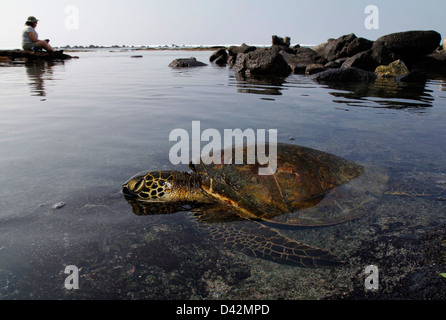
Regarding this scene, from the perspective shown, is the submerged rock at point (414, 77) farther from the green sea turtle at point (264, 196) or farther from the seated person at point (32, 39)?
the seated person at point (32, 39)

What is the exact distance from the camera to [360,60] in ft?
64.6

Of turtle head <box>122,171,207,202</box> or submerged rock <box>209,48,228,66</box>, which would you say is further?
submerged rock <box>209,48,228,66</box>

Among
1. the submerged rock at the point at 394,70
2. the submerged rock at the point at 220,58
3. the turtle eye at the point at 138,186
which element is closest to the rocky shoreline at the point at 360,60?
the submerged rock at the point at 394,70

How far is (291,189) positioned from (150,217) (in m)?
1.73

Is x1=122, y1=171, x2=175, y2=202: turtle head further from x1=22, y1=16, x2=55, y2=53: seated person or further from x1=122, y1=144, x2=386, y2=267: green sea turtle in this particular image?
x1=22, y1=16, x2=55, y2=53: seated person

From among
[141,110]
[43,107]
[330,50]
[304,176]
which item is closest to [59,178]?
[304,176]

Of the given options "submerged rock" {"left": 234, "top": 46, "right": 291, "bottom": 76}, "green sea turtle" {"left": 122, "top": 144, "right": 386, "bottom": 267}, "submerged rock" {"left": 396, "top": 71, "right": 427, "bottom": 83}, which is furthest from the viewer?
"submerged rock" {"left": 234, "top": 46, "right": 291, "bottom": 76}

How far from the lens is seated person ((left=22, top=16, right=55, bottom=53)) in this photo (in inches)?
925

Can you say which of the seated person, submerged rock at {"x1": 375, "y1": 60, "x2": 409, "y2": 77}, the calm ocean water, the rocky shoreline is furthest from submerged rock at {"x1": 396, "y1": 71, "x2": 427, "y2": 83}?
the seated person

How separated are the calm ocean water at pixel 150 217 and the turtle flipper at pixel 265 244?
0.10 m

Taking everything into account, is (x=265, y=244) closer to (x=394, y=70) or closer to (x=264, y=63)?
(x=264, y=63)

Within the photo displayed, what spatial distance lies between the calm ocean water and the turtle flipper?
0.10 metres

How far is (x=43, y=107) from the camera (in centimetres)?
852
